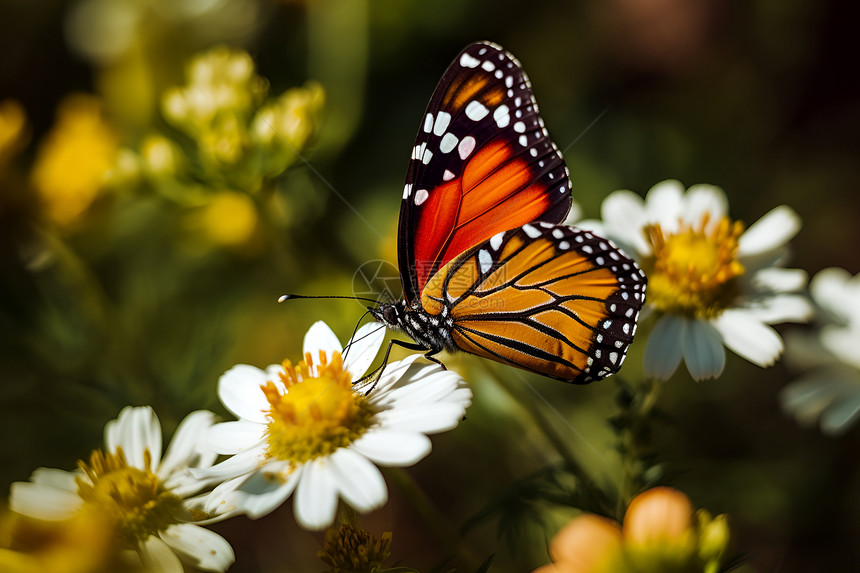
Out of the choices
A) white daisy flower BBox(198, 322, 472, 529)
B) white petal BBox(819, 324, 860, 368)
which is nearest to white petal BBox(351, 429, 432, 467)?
white daisy flower BBox(198, 322, 472, 529)

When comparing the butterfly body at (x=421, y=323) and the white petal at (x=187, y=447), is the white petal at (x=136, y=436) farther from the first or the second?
the butterfly body at (x=421, y=323)

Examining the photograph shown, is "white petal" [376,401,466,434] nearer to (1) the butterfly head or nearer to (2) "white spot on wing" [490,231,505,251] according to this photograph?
(1) the butterfly head

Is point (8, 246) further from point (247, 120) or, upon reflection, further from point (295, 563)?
point (295, 563)

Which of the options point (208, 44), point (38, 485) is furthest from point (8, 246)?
point (38, 485)

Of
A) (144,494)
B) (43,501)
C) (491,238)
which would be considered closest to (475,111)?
(491,238)

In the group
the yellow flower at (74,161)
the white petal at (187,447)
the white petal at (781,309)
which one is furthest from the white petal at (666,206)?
the yellow flower at (74,161)

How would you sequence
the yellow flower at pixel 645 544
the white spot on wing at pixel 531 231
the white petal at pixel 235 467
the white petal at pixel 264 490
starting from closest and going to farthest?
1. the yellow flower at pixel 645 544
2. the white petal at pixel 264 490
3. the white petal at pixel 235 467
4. the white spot on wing at pixel 531 231
